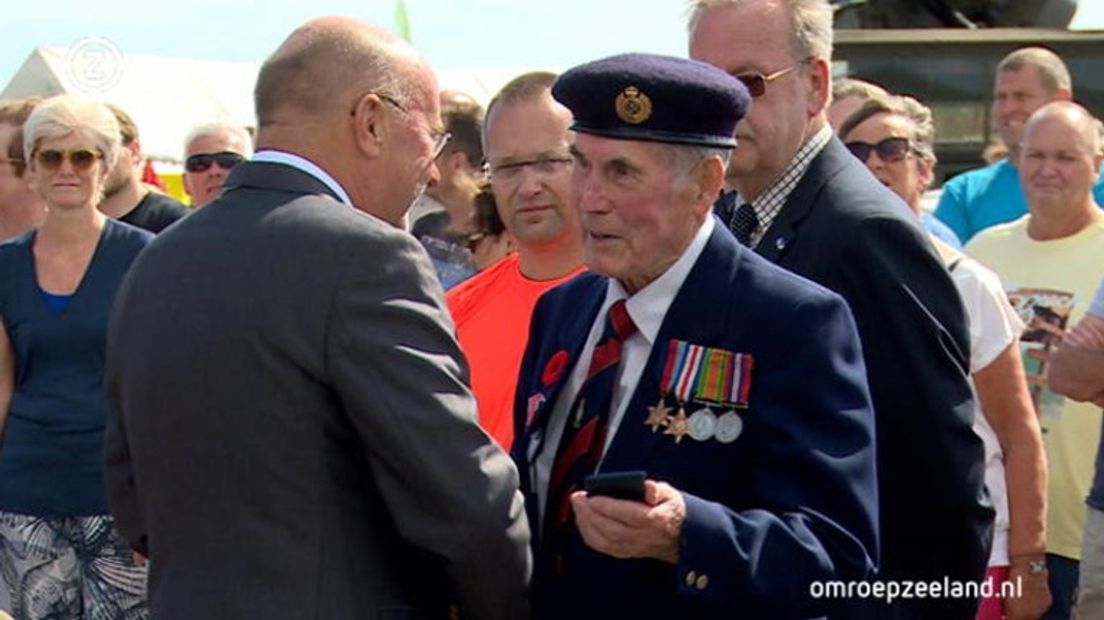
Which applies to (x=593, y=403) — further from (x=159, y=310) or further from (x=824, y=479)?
(x=159, y=310)

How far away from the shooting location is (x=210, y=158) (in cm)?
776

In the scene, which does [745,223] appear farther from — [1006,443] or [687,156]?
[1006,443]

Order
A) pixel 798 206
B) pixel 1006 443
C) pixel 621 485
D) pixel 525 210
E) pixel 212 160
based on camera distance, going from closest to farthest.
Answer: pixel 621 485 → pixel 798 206 → pixel 525 210 → pixel 1006 443 → pixel 212 160

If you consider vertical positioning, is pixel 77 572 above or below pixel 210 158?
below

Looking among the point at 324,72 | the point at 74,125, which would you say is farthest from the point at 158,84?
the point at 324,72


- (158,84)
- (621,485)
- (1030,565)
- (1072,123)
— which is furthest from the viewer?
(158,84)

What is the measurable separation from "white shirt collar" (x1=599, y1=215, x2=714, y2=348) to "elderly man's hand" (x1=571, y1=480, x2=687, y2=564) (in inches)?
14.7

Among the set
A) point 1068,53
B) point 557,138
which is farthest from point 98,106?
point 1068,53

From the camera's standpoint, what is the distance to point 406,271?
124 inches

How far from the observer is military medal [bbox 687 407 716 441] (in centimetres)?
307

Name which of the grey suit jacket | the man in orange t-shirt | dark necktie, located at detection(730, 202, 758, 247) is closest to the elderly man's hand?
the grey suit jacket

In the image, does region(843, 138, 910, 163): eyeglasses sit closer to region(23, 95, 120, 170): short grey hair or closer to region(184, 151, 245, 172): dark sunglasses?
region(23, 95, 120, 170): short grey hair

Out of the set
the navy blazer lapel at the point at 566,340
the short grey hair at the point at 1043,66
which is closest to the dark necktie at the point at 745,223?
the navy blazer lapel at the point at 566,340

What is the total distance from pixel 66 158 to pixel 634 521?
4002mm
